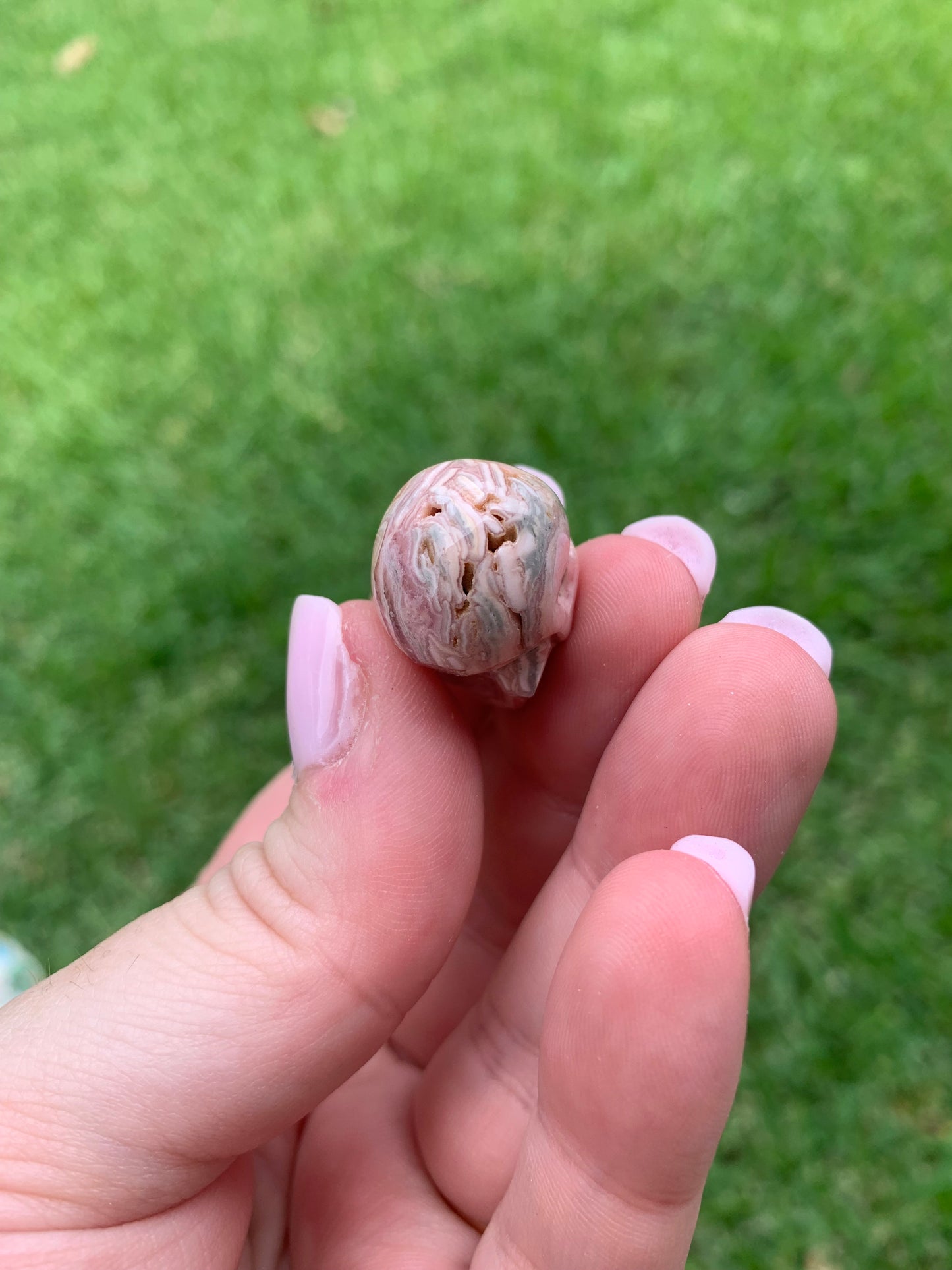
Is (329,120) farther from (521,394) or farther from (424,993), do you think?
(424,993)

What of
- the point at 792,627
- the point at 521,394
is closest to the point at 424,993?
the point at 792,627

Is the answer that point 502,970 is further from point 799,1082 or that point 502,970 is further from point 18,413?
point 18,413

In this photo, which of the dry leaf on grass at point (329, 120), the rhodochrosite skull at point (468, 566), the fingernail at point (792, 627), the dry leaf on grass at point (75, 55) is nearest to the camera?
the rhodochrosite skull at point (468, 566)

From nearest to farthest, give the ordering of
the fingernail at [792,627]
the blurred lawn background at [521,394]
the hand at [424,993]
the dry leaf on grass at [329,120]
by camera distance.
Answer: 1. the hand at [424,993]
2. the fingernail at [792,627]
3. the blurred lawn background at [521,394]
4. the dry leaf on grass at [329,120]

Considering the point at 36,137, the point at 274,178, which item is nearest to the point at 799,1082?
the point at 274,178

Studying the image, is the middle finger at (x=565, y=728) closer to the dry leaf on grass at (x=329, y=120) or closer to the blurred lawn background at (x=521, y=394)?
the blurred lawn background at (x=521, y=394)

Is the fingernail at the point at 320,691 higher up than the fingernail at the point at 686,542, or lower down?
higher up

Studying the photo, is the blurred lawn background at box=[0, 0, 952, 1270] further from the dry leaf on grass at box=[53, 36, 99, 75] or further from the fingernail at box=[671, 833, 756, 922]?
the fingernail at box=[671, 833, 756, 922]

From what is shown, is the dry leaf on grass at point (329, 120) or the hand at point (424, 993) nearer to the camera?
the hand at point (424, 993)

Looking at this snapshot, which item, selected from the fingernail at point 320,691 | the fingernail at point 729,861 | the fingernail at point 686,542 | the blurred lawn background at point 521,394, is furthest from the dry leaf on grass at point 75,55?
the fingernail at point 729,861
